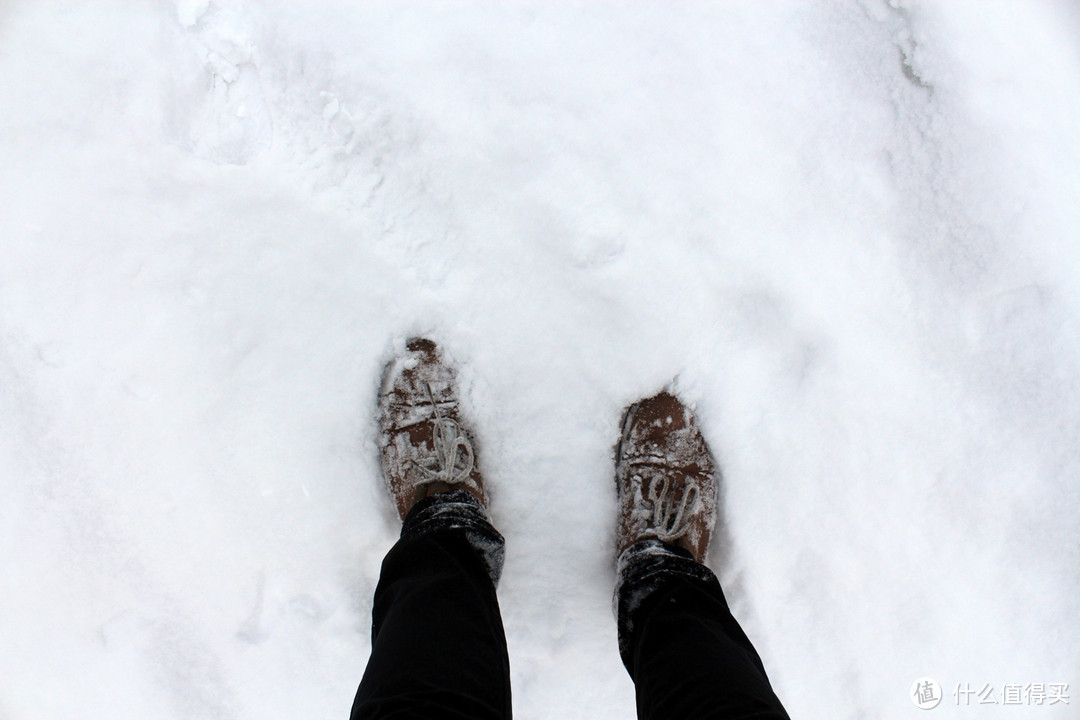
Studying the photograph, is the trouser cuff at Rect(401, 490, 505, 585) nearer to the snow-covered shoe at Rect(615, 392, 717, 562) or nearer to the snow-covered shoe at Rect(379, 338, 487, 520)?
the snow-covered shoe at Rect(379, 338, 487, 520)

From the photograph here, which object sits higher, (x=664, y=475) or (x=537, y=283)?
(x=537, y=283)

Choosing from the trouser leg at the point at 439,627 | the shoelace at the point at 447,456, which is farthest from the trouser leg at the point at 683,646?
the shoelace at the point at 447,456

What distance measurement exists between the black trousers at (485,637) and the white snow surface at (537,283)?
0.89 feet

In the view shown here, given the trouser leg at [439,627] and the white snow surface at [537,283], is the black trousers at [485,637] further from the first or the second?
the white snow surface at [537,283]

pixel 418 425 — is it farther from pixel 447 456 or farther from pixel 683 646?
pixel 683 646

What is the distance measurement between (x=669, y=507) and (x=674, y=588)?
0.28 m

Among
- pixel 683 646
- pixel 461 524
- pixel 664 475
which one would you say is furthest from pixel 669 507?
pixel 461 524

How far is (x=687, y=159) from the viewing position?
150 cm

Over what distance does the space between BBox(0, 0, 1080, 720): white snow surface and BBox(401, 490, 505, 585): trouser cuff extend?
21 cm

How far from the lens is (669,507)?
1.49m

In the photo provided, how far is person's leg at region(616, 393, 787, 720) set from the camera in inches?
40.5

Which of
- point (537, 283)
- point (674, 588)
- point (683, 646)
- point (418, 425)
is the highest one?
point (537, 283)

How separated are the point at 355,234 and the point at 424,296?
0.24 m

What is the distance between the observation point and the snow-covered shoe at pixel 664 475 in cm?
149
